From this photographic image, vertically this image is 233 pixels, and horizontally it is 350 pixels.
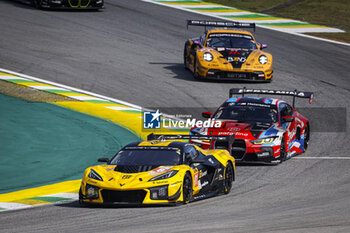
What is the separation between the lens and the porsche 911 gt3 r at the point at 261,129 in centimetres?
1641

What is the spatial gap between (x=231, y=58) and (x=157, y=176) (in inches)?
500

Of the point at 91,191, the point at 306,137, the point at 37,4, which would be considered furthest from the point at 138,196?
the point at 37,4

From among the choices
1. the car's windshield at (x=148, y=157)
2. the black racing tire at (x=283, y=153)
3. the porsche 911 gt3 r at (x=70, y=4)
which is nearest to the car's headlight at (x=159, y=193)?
the car's windshield at (x=148, y=157)

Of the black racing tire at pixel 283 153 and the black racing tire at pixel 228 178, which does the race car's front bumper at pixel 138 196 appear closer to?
the black racing tire at pixel 228 178

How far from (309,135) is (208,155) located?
19.7 ft

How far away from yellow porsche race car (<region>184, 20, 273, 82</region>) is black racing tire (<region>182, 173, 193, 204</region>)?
12253 millimetres

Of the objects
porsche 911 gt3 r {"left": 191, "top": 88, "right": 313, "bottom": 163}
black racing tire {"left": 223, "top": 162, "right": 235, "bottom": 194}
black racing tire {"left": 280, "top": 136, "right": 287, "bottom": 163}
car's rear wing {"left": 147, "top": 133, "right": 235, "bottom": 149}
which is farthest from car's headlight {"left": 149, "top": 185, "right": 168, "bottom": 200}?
black racing tire {"left": 280, "top": 136, "right": 287, "bottom": 163}

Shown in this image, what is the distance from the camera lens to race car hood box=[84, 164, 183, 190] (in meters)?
12.0

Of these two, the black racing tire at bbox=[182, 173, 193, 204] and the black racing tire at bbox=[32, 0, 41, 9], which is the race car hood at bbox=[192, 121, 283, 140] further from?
the black racing tire at bbox=[32, 0, 41, 9]

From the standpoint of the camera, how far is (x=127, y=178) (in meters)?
12.2

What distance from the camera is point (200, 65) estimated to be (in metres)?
25.0

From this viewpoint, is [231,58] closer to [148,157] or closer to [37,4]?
[148,157]

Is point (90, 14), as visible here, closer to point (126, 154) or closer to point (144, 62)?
point (144, 62)

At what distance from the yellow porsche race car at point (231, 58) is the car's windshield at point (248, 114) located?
659 centimetres
